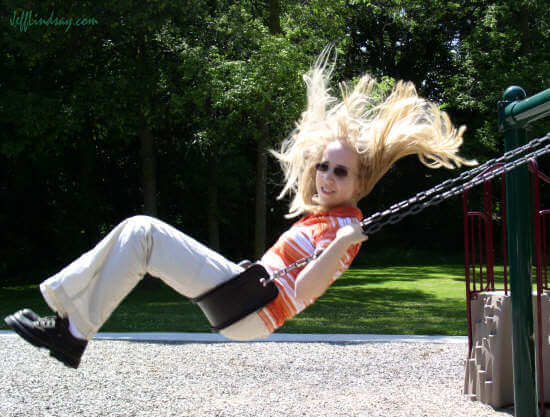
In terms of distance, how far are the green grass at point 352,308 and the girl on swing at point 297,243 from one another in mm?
5547

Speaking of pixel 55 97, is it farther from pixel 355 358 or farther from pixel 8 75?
pixel 355 358

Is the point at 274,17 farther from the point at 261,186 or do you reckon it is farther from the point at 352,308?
the point at 352,308

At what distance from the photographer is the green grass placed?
349 inches

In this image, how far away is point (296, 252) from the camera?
297cm

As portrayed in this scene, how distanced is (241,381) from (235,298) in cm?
313

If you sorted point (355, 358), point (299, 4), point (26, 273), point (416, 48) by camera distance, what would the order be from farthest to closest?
point (416, 48) < point (26, 273) < point (299, 4) < point (355, 358)

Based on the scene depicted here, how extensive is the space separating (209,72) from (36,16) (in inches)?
134

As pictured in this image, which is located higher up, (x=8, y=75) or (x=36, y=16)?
(x=36, y=16)

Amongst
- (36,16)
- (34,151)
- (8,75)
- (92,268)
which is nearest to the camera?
(92,268)

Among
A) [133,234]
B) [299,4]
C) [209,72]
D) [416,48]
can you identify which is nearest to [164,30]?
[209,72]

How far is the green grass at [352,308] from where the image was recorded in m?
8.87

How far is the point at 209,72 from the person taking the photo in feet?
41.0

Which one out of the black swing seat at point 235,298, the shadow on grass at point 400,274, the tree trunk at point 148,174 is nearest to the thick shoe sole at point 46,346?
the black swing seat at point 235,298

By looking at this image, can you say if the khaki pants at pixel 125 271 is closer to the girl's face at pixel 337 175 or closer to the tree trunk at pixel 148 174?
the girl's face at pixel 337 175
